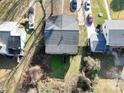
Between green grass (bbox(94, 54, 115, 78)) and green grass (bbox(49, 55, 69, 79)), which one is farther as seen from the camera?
green grass (bbox(94, 54, 115, 78))

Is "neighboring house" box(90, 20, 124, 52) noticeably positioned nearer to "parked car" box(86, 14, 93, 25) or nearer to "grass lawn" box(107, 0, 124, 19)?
"parked car" box(86, 14, 93, 25)

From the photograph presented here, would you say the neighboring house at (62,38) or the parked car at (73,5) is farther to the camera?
the parked car at (73,5)

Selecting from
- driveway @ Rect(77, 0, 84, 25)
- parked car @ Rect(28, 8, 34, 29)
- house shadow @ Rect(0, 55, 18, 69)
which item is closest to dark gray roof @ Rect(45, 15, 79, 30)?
driveway @ Rect(77, 0, 84, 25)

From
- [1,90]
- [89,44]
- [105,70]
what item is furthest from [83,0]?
[1,90]

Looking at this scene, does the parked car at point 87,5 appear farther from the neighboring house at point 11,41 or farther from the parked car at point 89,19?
the neighboring house at point 11,41

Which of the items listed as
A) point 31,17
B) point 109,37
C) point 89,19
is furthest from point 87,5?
point 31,17

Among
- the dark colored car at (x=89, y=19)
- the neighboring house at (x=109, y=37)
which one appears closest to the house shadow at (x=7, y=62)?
the neighboring house at (x=109, y=37)

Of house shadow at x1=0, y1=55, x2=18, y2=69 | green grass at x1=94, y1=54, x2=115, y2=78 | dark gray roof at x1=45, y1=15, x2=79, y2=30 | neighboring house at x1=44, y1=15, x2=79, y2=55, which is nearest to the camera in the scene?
neighboring house at x1=44, y1=15, x2=79, y2=55
